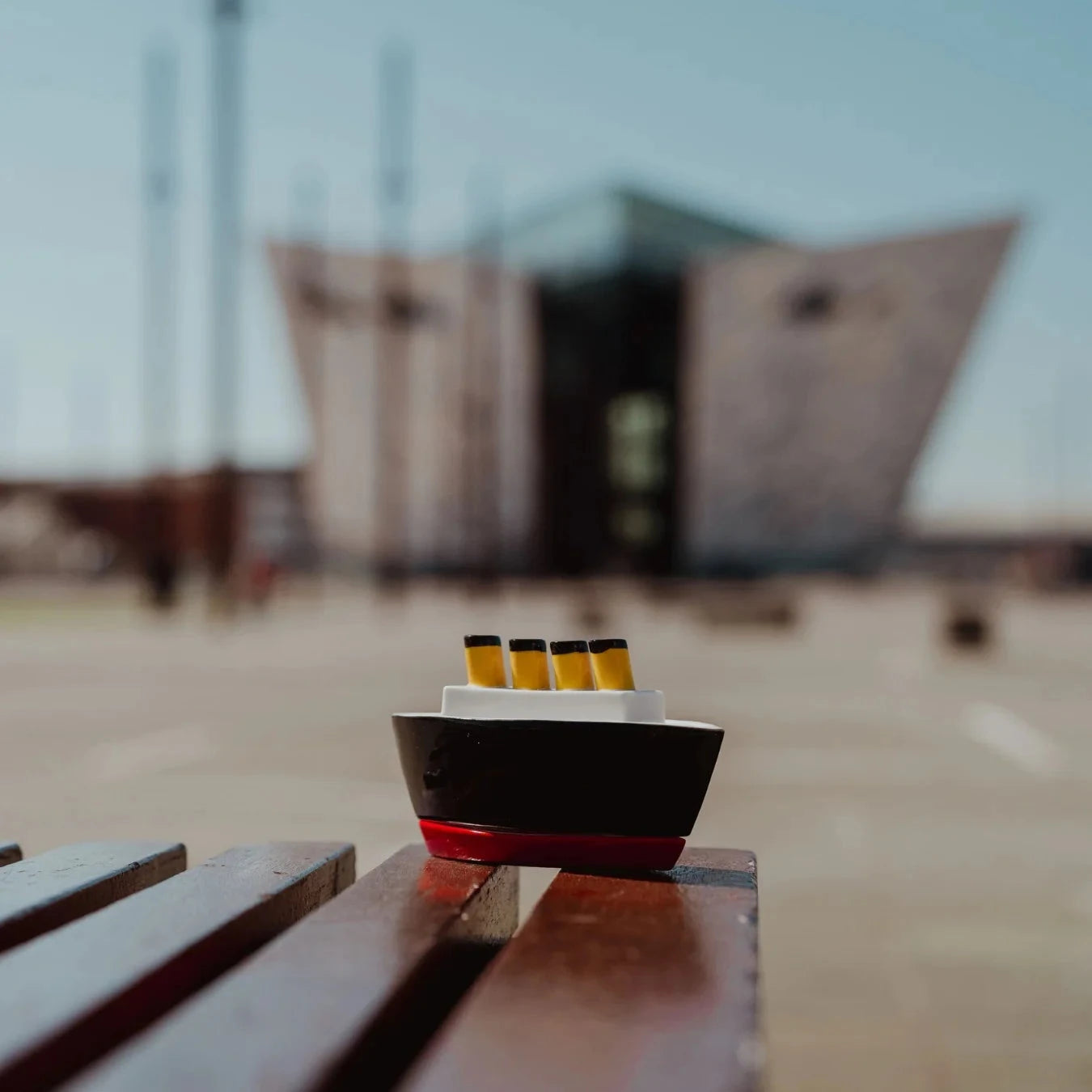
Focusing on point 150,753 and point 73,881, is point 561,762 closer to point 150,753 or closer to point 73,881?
point 73,881

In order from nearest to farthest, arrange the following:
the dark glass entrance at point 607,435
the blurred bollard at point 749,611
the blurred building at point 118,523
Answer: the blurred bollard at point 749,611
the blurred building at point 118,523
the dark glass entrance at point 607,435

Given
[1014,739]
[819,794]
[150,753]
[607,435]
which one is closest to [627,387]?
[607,435]

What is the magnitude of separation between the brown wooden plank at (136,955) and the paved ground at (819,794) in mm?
1491

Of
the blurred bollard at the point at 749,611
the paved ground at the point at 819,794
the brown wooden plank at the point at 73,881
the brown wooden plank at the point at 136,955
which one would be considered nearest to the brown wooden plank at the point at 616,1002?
the brown wooden plank at the point at 136,955

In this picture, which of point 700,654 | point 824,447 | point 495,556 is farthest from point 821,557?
point 700,654

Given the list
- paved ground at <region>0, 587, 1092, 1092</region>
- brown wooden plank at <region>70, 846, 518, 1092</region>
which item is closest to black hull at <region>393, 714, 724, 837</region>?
brown wooden plank at <region>70, 846, 518, 1092</region>

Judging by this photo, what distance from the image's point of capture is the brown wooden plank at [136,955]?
0.94 metres

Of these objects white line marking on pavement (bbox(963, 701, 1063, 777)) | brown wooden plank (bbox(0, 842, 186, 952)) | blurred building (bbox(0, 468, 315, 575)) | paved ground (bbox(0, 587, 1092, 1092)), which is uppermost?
blurred building (bbox(0, 468, 315, 575))

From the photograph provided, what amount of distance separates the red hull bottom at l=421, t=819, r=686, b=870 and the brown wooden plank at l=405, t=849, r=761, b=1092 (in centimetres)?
7

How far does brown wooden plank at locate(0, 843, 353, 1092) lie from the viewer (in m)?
0.94

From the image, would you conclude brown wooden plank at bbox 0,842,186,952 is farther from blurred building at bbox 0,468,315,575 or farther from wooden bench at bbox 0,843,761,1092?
blurred building at bbox 0,468,315,575

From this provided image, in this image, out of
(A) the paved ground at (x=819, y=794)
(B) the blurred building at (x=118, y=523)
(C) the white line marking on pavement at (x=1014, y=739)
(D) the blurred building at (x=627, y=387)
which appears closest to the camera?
(A) the paved ground at (x=819, y=794)

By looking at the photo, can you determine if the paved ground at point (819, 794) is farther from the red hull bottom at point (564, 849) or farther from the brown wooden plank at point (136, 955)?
the brown wooden plank at point (136, 955)

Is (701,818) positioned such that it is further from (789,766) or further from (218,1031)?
(218,1031)
